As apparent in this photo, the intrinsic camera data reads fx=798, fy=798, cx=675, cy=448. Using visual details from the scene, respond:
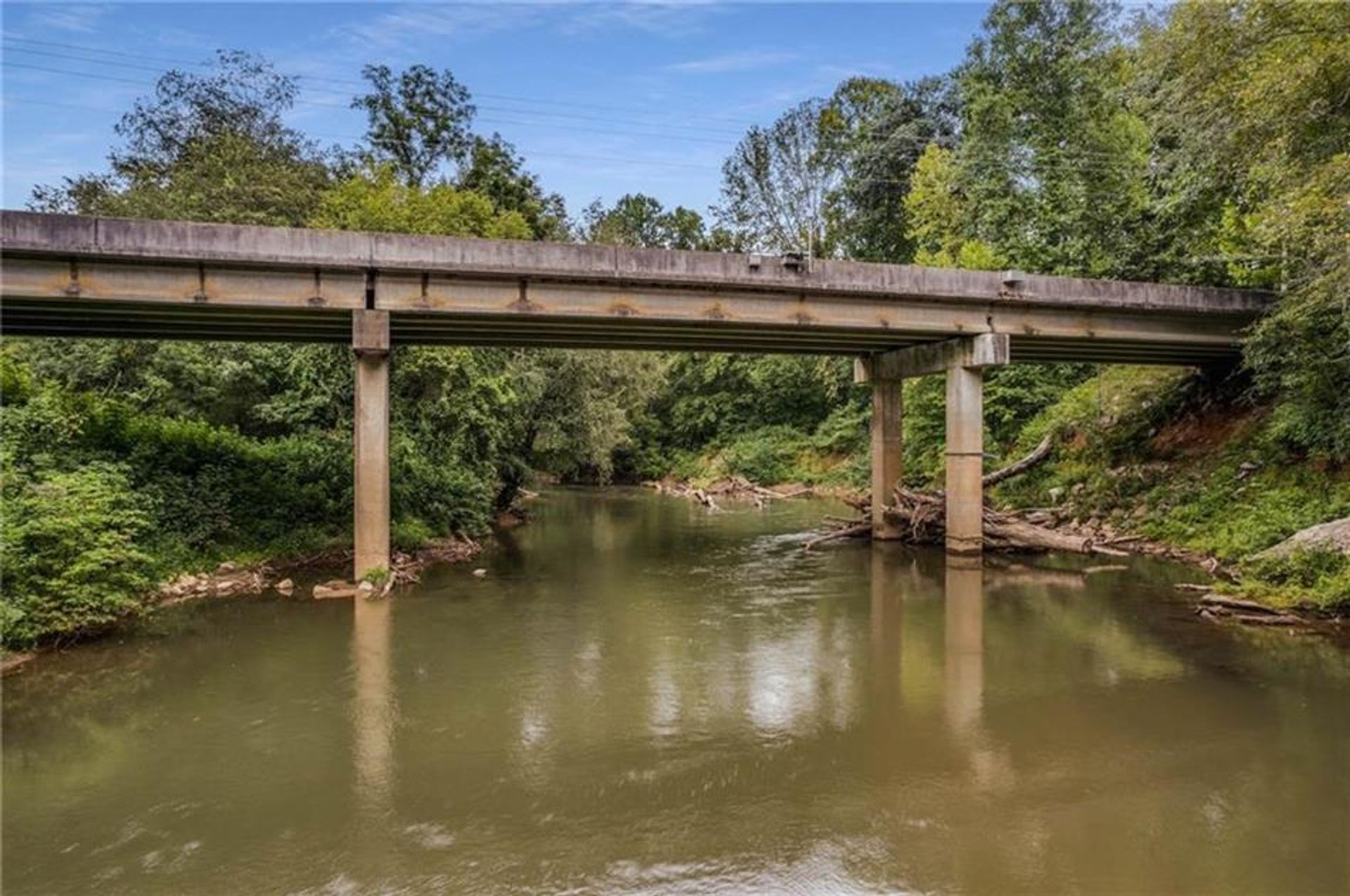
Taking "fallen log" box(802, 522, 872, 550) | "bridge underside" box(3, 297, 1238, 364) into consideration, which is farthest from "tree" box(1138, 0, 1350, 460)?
"fallen log" box(802, 522, 872, 550)

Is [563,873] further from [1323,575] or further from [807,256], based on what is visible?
[807,256]

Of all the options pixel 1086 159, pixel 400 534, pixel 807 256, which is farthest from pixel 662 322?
pixel 1086 159

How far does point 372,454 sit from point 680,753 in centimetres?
883

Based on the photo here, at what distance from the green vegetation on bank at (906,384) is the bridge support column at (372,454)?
10.1ft

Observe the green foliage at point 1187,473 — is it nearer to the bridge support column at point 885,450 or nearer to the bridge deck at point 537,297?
the bridge deck at point 537,297

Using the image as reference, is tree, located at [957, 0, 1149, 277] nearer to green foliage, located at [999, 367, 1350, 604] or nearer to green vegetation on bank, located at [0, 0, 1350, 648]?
green vegetation on bank, located at [0, 0, 1350, 648]

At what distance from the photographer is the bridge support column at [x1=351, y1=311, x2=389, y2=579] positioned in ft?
43.8

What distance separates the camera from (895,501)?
63.7 feet

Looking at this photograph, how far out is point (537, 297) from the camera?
1416 cm

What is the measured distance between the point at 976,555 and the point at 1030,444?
10449mm

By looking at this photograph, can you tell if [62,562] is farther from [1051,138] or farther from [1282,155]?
[1051,138]

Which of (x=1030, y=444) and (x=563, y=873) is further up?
(x=1030, y=444)

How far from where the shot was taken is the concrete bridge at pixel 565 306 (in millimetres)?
12016

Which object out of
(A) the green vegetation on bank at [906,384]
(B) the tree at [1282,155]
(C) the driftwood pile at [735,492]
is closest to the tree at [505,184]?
(A) the green vegetation on bank at [906,384]
